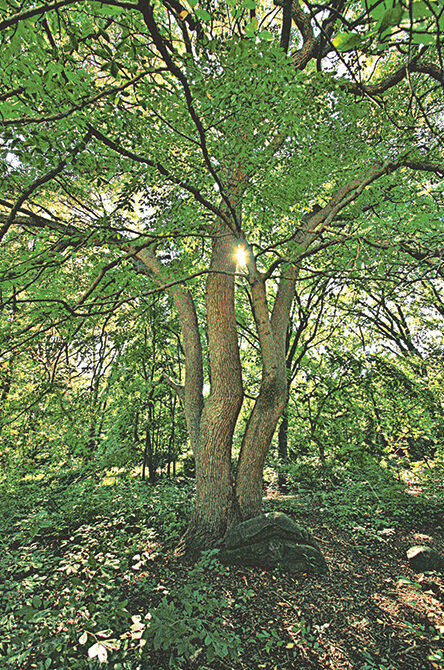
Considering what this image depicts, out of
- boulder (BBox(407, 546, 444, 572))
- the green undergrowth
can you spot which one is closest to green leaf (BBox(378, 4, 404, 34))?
boulder (BBox(407, 546, 444, 572))

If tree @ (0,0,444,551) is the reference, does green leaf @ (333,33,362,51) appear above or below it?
below

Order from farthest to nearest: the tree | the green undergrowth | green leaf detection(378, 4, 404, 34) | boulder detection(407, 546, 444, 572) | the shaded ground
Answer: the green undergrowth → boulder detection(407, 546, 444, 572) → the tree → the shaded ground → green leaf detection(378, 4, 404, 34)

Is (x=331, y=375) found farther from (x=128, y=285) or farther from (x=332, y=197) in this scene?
(x=128, y=285)

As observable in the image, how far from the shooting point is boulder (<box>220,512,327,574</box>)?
3889mm

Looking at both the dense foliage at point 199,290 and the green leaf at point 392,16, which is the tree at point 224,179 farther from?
the green leaf at point 392,16

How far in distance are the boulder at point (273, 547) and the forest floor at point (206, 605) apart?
0.38 feet

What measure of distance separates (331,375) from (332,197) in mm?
4285

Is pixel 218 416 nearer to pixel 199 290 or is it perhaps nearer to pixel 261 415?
pixel 261 415

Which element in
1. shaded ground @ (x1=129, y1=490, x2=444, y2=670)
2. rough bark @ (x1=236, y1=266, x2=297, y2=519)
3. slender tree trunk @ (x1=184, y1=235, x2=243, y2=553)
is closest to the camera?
shaded ground @ (x1=129, y1=490, x2=444, y2=670)

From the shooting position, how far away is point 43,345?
5.28 metres

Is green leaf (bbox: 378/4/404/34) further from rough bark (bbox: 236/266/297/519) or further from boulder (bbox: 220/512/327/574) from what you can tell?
boulder (bbox: 220/512/327/574)

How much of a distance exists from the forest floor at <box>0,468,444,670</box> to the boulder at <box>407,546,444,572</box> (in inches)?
4.1

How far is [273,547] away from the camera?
12.9 ft

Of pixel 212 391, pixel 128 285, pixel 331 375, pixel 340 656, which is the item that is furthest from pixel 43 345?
pixel 331 375
